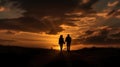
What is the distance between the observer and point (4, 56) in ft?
123

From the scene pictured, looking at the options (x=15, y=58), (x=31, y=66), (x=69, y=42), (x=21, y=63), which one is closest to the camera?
(x=31, y=66)

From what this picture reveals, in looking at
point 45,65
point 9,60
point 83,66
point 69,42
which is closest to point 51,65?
point 45,65

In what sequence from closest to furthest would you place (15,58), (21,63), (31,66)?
(31,66), (21,63), (15,58)

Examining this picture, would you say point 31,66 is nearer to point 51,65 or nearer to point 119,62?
point 51,65

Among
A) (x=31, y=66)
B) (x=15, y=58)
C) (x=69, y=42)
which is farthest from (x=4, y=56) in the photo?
(x=69, y=42)

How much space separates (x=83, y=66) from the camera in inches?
1293

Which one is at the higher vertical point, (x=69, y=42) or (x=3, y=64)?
(x=69, y=42)

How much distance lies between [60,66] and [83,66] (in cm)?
231

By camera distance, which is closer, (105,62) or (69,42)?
(105,62)

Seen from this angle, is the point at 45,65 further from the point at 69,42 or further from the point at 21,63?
the point at 69,42

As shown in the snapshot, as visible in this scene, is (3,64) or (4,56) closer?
(3,64)

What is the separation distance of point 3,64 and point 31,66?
289cm

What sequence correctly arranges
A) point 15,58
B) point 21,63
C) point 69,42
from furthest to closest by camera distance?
point 69,42
point 15,58
point 21,63

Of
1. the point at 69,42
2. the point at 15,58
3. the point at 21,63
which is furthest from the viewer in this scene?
the point at 69,42
